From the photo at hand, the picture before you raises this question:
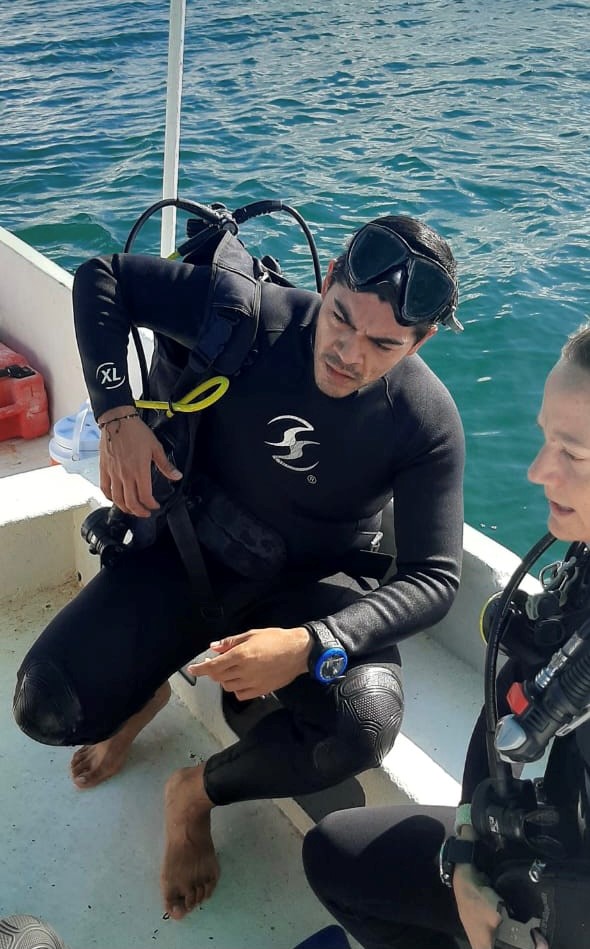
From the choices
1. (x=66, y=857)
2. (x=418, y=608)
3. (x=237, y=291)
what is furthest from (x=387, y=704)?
(x=237, y=291)

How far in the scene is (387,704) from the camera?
75.4 inches

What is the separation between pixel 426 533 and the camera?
205 centimetres

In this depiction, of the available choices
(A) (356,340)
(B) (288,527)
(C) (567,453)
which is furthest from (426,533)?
(C) (567,453)

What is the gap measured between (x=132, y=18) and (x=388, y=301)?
12.9 meters

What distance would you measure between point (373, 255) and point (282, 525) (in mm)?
642

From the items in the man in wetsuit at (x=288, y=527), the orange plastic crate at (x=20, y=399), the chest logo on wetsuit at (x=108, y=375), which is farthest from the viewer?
Answer: the orange plastic crate at (x=20, y=399)

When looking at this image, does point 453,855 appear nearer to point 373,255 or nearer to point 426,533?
point 426,533

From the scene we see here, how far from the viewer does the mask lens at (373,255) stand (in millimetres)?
1991

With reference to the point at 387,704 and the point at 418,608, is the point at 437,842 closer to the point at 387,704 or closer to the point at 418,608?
the point at 387,704

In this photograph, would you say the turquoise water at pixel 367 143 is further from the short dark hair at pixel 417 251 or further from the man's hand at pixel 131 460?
the man's hand at pixel 131 460

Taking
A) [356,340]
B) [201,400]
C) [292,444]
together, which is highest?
[356,340]

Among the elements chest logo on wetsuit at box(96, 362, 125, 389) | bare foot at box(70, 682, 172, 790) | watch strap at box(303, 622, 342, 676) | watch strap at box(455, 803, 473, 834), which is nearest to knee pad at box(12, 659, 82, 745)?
bare foot at box(70, 682, 172, 790)

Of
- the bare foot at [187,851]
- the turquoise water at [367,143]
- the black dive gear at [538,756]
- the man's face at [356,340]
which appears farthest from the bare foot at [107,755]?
the turquoise water at [367,143]

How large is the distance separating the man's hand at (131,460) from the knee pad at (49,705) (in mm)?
391
